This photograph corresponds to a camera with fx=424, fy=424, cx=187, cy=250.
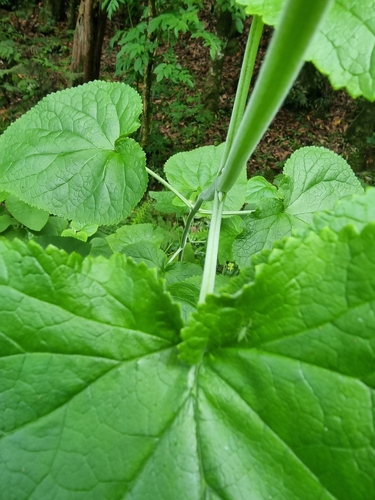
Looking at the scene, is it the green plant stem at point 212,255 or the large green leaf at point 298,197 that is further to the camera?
the large green leaf at point 298,197

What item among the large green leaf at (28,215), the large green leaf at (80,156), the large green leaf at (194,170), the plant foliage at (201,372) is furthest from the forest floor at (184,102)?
the plant foliage at (201,372)

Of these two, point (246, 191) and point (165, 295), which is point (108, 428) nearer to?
point (165, 295)

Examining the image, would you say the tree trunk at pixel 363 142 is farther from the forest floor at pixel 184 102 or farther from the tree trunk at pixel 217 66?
the tree trunk at pixel 217 66

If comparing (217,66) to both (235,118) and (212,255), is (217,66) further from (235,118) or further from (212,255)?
(212,255)

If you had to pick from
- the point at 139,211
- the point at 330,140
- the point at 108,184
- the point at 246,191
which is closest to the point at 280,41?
the point at 108,184

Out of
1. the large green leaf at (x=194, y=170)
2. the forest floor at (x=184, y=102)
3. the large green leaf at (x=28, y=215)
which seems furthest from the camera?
the forest floor at (x=184, y=102)

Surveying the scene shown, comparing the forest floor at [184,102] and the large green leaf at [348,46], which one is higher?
the large green leaf at [348,46]

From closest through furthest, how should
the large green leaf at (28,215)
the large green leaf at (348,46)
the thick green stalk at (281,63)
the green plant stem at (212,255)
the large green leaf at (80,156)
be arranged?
the thick green stalk at (281,63)
the large green leaf at (348,46)
the green plant stem at (212,255)
the large green leaf at (80,156)
the large green leaf at (28,215)

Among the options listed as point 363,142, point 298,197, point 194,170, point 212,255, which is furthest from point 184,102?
point 212,255
